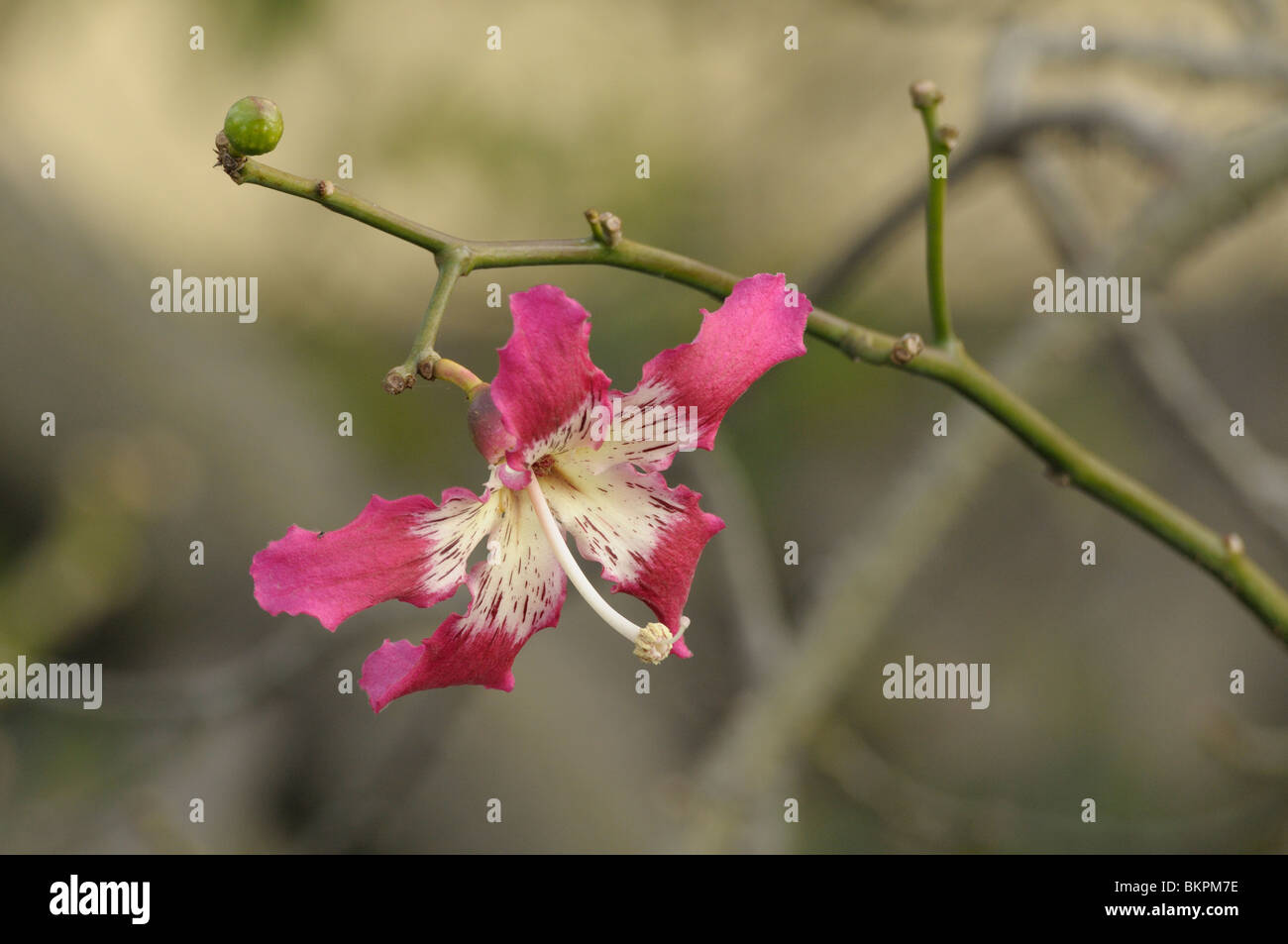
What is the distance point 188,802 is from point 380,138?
1972 millimetres

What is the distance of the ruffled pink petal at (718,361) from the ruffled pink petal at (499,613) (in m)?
0.13

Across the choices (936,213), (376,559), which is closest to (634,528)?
(376,559)

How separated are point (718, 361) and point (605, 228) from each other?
5.2 inches

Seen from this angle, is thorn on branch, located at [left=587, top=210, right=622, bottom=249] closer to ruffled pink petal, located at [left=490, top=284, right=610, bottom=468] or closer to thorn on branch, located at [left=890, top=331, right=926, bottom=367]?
ruffled pink petal, located at [left=490, top=284, right=610, bottom=468]

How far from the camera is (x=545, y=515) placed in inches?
35.3

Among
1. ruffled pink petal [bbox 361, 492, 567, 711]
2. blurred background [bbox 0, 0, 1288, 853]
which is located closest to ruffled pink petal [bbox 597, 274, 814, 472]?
ruffled pink petal [bbox 361, 492, 567, 711]

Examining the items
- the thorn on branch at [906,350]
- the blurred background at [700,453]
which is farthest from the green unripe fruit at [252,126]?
the blurred background at [700,453]

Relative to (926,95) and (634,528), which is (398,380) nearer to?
(634,528)

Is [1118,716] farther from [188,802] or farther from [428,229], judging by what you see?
[428,229]

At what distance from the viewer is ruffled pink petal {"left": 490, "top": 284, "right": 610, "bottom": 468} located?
2.61 ft

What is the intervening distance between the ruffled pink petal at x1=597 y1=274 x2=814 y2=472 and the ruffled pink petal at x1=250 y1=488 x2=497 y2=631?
16cm

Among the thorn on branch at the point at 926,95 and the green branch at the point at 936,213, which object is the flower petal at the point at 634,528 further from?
the thorn on branch at the point at 926,95

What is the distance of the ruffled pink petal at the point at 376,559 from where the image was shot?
2.73ft
